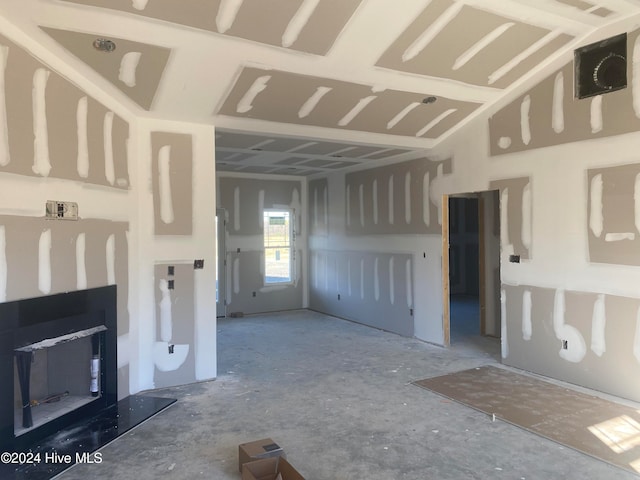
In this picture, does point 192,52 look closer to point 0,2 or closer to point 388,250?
point 0,2

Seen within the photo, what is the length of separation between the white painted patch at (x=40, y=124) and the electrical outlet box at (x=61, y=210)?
→ 0.72 ft

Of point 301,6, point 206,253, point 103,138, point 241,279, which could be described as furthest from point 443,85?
point 241,279

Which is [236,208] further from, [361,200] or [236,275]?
[361,200]

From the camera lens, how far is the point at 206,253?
465 centimetres

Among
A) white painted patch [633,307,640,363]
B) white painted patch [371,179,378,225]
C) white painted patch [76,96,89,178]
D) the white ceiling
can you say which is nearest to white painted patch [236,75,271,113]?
the white ceiling

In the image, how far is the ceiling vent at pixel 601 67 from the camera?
13.1 feet

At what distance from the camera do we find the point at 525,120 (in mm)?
4770

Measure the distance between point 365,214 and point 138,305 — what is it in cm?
417

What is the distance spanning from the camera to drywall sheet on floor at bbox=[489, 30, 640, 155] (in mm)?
3951

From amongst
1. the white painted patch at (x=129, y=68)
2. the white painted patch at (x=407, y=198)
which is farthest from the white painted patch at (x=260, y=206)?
the white painted patch at (x=129, y=68)

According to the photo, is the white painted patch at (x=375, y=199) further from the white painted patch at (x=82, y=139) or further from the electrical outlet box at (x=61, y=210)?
the electrical outlet box at (x=61, y=210)

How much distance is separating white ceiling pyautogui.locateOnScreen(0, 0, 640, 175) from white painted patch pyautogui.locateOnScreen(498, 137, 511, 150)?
17.4 inches

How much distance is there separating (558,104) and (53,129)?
4.47 metres

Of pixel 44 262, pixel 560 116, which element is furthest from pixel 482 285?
pixel 44 262
